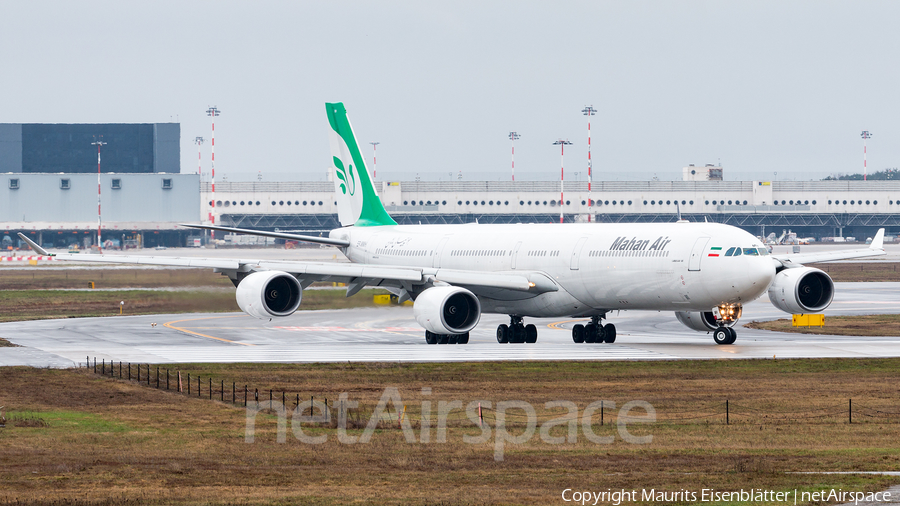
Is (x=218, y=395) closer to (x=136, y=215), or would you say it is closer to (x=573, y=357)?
(x=573, y=357)

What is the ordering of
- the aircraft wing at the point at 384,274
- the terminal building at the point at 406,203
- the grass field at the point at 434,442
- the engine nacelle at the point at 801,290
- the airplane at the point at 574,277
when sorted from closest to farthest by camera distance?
the grass field at the point at 434,442 < the airplane at the point at 574,277 < the engine nacelle at the point at 801,290 < the aircraft wing at the point at 384,274 < the terminal building at the point at 406,203

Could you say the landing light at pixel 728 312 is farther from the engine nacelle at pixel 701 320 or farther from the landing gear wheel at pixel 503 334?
the landing gear wheel at pixel 503 334

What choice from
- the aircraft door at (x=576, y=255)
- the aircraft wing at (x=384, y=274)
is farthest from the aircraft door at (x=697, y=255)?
the aircraft wing at (x=384, y=274)

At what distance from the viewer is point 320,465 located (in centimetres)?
2141

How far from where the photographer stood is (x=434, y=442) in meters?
23.9

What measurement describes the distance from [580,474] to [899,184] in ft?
553

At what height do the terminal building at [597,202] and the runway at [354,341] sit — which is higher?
the terminal building at [597,202]

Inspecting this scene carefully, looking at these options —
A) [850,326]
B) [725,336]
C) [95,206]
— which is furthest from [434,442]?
[95,206]

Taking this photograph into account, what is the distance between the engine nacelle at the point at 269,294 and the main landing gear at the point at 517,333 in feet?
27.3

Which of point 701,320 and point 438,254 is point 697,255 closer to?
point 701,320

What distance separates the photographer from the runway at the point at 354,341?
4038cm

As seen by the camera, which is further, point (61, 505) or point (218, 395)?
point (218, 395)

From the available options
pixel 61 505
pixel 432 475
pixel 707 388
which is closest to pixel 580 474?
pixel 432 475

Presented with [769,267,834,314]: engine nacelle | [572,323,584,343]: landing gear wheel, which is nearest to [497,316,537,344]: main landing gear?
[572,323,584,343]: landing gear wheel
